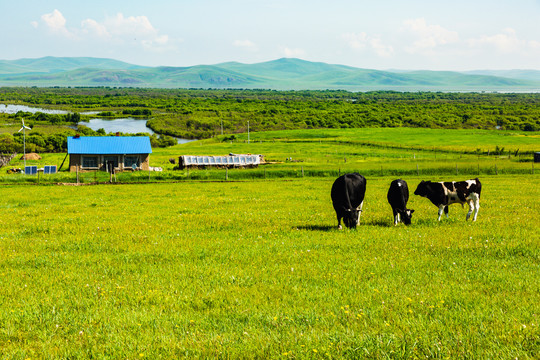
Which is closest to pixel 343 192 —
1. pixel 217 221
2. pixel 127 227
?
pixel 217 221

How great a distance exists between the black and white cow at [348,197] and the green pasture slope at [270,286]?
70 centimetres

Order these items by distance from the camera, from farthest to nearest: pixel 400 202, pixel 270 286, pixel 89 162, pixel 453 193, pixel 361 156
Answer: pixel 361 156
pixel 89 162
pixel 453 193
pixel 400 202
pixel 270 286

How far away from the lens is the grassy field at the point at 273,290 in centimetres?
799

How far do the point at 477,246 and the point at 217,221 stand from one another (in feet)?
37.7

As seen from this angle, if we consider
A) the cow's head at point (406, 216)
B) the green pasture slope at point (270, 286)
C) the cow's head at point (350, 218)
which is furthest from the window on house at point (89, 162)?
the cow's head at point (406, 216)

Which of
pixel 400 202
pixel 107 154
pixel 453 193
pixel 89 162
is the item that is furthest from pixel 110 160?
pixel 453 193

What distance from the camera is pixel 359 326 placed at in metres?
8.62

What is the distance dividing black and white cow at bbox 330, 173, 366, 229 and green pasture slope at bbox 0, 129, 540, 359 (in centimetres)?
70

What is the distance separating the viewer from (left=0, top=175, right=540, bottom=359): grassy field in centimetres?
799

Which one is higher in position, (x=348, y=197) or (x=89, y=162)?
(x=348, y=197)

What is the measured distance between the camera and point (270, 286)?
11203 millimetres

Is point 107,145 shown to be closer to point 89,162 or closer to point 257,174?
point 89,162

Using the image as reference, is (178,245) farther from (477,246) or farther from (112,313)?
(477,246)

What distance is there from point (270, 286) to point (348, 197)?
27.4 ft
